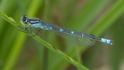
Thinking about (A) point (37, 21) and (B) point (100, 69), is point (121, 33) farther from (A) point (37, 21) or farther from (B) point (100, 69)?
(A) point (37, 21)

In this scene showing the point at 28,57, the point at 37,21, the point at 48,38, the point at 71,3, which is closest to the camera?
the point at 37,21

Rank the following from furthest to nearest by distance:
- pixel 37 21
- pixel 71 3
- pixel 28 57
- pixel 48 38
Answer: pixel 28 57, pixel 71 3, pixel 48 38, pixel 37 21

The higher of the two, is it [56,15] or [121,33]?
[56,15]

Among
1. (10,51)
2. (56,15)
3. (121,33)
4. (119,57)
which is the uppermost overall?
(56,15)

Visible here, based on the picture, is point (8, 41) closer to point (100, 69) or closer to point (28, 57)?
point (28, 57)

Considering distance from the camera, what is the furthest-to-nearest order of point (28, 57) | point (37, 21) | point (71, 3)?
point (28, 57) → point (71, 3) → point (37, 21)

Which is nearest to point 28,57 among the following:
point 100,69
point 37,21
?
Result: point 100,69

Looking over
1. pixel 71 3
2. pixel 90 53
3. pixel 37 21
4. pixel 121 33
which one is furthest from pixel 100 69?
pixel 37 21

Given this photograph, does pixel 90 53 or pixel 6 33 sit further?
pixel 90 53

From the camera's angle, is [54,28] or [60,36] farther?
[60,36]
